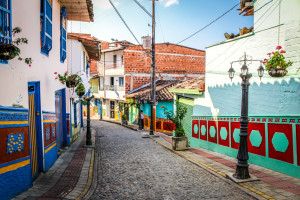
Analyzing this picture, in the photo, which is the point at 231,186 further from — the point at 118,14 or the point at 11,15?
the point at 118,14

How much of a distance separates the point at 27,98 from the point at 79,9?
765 cm

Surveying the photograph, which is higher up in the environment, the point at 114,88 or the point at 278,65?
the point at 114,88

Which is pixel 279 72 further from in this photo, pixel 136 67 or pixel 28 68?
pixel 136 67

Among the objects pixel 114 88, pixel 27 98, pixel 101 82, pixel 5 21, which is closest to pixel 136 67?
pixel 114 88

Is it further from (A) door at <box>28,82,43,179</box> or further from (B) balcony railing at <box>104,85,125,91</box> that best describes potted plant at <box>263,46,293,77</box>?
(B) balcony railing at <box>104,85,125,91</box>

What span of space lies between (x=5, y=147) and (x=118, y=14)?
1003 cm

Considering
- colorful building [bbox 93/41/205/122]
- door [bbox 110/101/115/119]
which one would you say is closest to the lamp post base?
colorful building [bbox 93/41/205/122]

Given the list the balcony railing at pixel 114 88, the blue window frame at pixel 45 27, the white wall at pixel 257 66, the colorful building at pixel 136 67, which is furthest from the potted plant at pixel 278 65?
the balcony railing at pixel 114 88

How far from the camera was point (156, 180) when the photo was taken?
24.6ft

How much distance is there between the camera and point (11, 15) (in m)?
5.09

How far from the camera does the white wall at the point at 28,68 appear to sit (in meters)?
5.11

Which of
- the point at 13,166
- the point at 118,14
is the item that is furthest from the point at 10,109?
the point at 118,14

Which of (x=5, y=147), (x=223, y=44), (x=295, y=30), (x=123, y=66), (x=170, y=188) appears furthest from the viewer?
(x=123, y=66)

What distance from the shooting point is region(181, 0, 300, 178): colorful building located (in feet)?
23.8
